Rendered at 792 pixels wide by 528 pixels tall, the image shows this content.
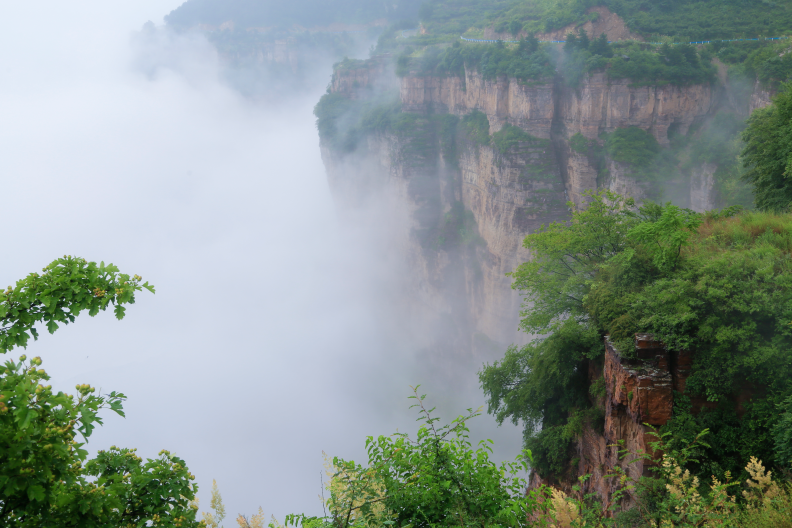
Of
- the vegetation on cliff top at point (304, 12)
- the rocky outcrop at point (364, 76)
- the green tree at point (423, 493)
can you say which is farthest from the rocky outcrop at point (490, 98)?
the vegetation on cliff top at point (304, 12)

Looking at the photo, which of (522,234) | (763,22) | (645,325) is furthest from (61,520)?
(763,22)

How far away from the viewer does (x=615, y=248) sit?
51.2ft

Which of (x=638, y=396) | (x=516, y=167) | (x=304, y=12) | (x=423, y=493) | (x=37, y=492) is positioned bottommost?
(x=423, y=493)

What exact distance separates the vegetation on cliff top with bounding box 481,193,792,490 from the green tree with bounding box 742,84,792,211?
9.98 feet

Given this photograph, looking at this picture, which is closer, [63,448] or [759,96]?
[63,448]

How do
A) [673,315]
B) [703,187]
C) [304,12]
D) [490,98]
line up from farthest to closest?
1. [304,12]
2. [490,98]
3. [703,187]
4. [673,315]

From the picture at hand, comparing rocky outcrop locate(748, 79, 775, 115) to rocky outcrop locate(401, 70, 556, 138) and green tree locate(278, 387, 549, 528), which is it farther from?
green tree locate(278, 387, 549, 528)

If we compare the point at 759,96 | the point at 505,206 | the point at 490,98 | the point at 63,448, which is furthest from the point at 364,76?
the point at 63,448

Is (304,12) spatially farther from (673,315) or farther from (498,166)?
(673,315)

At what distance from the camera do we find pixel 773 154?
1673cm

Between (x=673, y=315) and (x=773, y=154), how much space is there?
402 inches

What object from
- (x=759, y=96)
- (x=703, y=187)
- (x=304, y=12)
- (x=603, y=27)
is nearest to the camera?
(x=759, y=96)

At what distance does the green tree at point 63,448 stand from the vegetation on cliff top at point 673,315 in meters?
9.74

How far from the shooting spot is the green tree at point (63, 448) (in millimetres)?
4184
